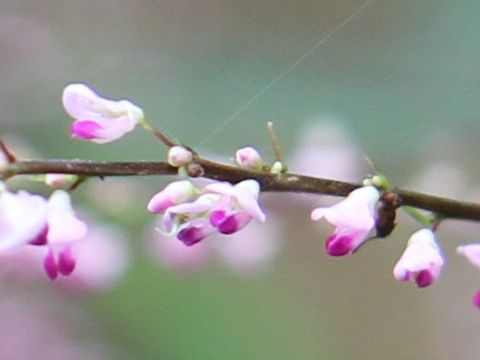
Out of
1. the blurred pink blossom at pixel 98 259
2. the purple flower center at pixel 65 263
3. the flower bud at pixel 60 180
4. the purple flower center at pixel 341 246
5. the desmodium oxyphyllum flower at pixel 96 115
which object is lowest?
the purple flower center at pixel 341 246

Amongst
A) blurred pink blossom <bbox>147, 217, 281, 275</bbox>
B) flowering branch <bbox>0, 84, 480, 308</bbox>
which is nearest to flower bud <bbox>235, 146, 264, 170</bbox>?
flowering branch <bbox>0, 84, 480, 308</bbox>

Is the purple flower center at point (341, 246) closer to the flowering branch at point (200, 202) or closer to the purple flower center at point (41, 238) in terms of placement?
the flowering branch at point (200, 202)

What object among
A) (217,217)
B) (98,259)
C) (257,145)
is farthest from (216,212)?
(257,145)

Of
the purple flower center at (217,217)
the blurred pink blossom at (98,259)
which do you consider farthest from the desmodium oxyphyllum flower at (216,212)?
the blurred pink blossom at (98,259)

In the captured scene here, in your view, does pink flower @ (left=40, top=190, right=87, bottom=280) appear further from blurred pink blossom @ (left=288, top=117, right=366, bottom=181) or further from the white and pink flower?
blurred pink blossom @ (left=288, top=117, right=366, bottom=181)

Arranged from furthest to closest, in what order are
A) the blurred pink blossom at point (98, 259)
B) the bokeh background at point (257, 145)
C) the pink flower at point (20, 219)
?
the bokeh background at point (257, 145) < the blurred pink blossom at point (98, 259) < the pink flower at point (20, 219)

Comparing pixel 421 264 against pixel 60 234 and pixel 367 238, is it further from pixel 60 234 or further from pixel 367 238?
pixel 60 234

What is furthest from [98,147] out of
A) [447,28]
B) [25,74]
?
[447,28]
